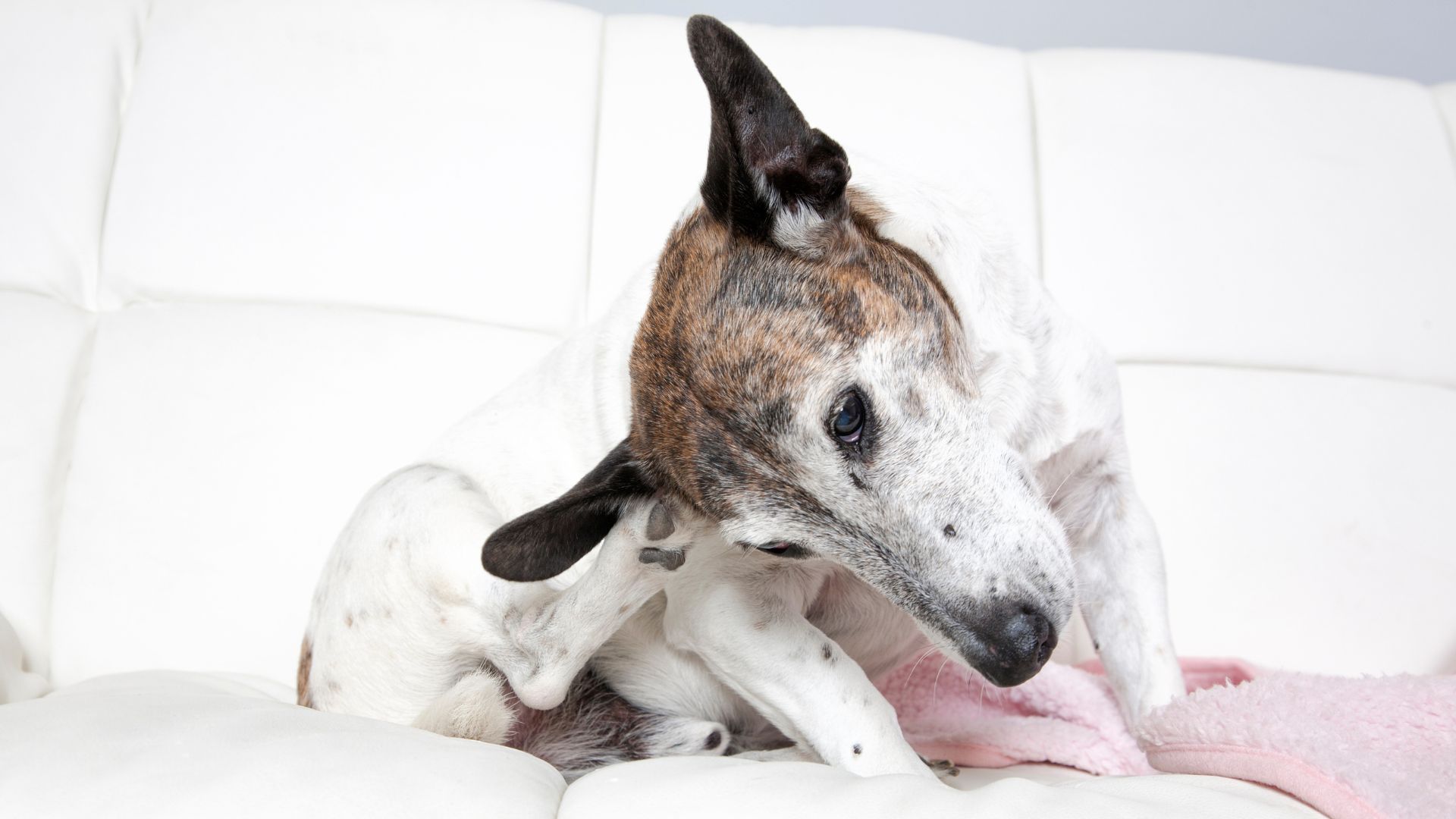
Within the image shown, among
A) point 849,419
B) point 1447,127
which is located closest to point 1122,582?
point 849,419

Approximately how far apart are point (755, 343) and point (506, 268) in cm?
145

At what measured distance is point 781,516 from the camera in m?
1.39

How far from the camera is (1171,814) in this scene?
1.17 meters

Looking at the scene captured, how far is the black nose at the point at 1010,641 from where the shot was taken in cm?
128

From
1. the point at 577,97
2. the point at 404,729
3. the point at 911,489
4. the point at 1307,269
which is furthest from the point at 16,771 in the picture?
the point at 1307,269

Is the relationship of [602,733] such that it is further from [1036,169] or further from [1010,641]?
[1036,169]

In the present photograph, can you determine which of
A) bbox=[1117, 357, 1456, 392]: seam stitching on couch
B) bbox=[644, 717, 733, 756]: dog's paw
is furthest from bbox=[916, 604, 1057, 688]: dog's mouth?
bbox=[1117, 357, 1456, 392]: seam stitching on couch

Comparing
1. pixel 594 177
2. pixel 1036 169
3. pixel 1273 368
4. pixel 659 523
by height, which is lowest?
pixel 659 523

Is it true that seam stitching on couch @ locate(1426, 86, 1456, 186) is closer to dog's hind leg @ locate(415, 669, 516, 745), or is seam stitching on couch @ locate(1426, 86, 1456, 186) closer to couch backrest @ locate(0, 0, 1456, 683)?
couch backrest @ locate(0, 0, 1456, 683)

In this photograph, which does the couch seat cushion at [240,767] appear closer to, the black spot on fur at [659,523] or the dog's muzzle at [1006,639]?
the black spot on fur at [659,523]

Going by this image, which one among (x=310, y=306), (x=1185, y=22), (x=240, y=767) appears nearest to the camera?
(x=240, y=767)

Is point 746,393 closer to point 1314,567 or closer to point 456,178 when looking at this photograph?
point 456,178

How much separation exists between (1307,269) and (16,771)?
3.08 metres

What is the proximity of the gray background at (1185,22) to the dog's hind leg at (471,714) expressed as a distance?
2.56 meters
